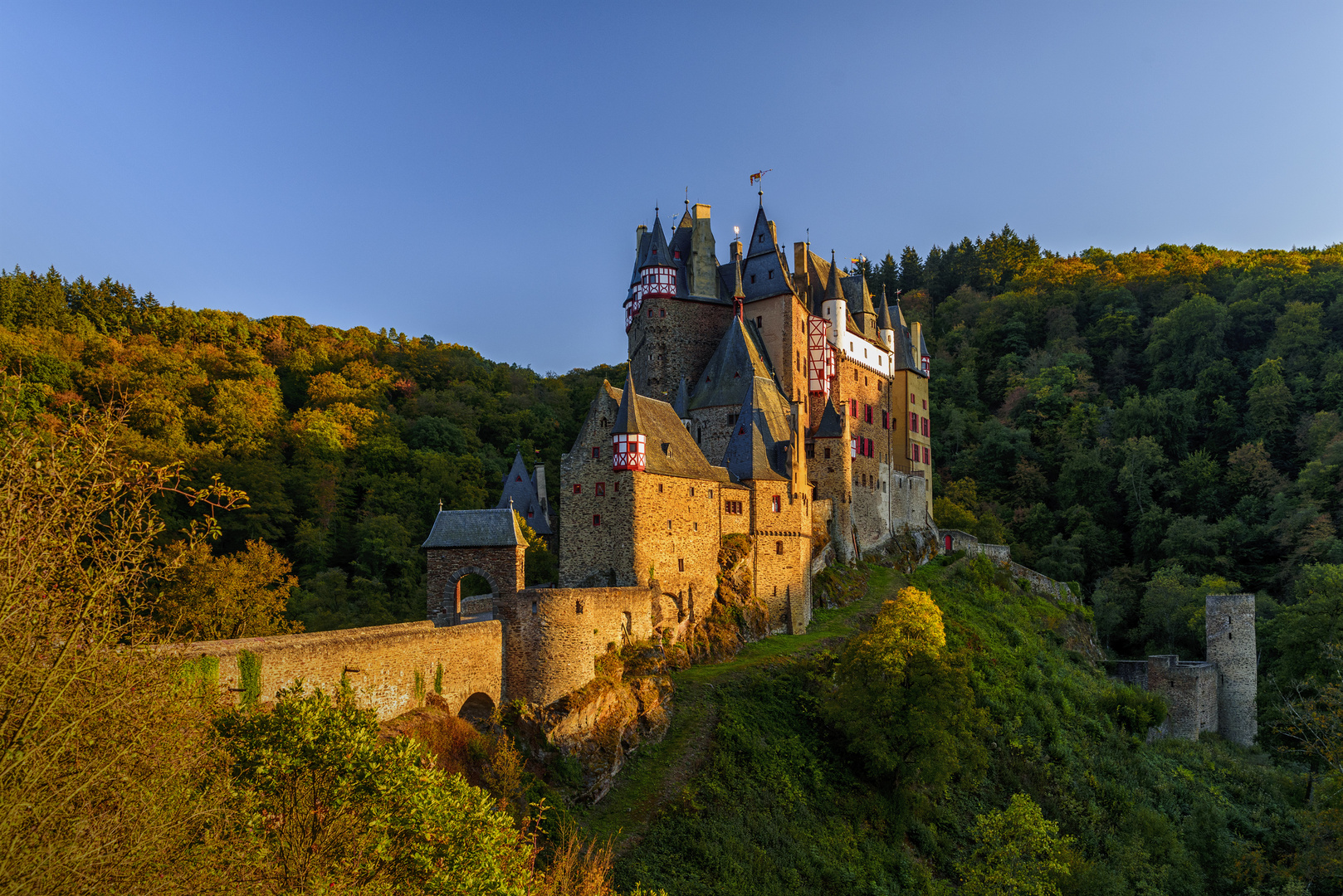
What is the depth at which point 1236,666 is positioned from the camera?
4744 centimetres

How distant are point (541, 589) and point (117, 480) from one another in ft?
58.2

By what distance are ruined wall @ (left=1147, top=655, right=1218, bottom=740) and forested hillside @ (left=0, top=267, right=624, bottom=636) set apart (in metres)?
33.3

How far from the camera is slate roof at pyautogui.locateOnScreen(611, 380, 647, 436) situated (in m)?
30.9

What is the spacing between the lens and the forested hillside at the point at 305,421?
41344 mm

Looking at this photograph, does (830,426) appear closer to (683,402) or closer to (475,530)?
(683,402)

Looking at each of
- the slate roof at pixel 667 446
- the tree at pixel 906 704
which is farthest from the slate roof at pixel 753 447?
the tree at pixel 906 704

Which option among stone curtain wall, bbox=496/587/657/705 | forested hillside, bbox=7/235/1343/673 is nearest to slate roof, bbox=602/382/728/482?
stone curtain wall, bbox=496/587/657/705

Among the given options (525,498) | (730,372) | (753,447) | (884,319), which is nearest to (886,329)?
(884,319)

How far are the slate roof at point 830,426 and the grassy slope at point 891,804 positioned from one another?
7601mm

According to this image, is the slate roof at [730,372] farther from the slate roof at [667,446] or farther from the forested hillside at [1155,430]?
the forested hillside at [1155,430]

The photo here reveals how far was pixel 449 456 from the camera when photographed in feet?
168

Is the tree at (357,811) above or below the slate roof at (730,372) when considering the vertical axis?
below

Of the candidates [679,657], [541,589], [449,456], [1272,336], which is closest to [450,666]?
[541,589]

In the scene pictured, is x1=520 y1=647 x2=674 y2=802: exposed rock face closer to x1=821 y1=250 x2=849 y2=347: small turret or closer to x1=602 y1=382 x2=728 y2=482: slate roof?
x1=602 y1=382 x2=728 y2=482: slate roof
